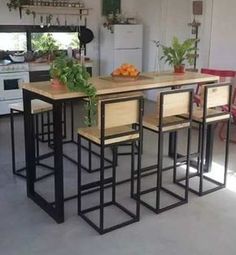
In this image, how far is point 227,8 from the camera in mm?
5910

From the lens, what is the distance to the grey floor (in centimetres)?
267

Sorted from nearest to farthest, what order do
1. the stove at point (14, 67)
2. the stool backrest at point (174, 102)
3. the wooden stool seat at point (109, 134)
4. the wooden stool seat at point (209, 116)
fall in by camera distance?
the wooden stool seat at point (109, 134), the stool backrest at point (174, 102), the wooden stool seat at point (209, 116), the stove at point (14, 67)

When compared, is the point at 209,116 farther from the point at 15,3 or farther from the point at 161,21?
the point at 15,3

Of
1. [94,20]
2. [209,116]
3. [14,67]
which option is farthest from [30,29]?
[209,116]

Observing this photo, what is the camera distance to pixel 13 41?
6.73 metres

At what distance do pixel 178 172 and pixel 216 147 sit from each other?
1.06m

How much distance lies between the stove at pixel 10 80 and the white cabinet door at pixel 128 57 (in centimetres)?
171

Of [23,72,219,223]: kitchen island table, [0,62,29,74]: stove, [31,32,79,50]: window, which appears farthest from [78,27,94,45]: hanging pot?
[23,72,219,223]: kitchen island table

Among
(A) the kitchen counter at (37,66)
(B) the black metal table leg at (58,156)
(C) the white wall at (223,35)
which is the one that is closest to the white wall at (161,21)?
(C) the white wall at (223,35)

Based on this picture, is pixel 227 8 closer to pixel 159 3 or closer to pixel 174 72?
pixel 159 3

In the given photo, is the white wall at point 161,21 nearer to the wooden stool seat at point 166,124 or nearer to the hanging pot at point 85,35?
the hanging pot at point 85,35

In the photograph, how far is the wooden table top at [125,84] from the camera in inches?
114

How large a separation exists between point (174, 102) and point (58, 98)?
0.94 m

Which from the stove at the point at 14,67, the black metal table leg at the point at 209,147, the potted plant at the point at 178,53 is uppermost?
the potted plant at the point at 178,53
